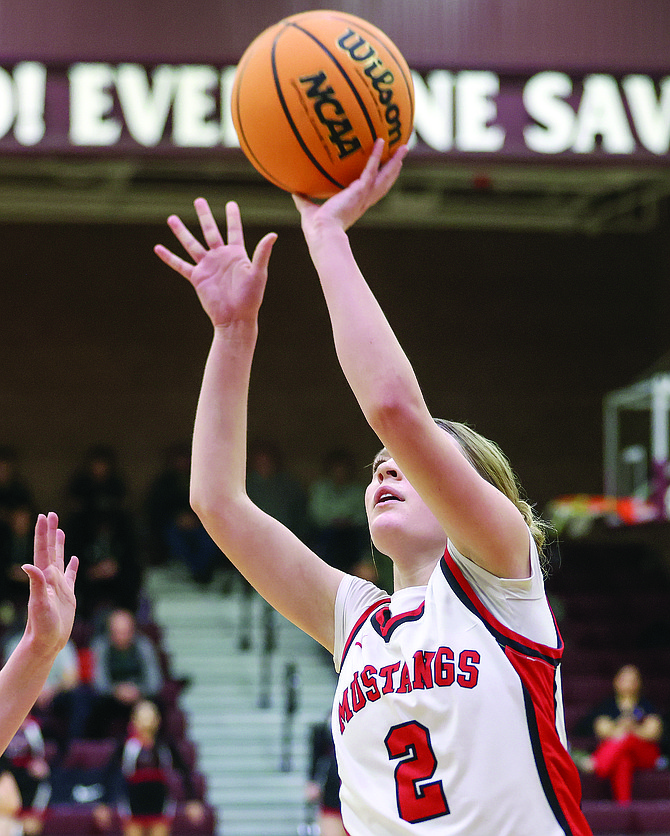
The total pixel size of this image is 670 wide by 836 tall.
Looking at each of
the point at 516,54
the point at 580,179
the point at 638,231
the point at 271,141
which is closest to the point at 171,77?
the point at 516,54

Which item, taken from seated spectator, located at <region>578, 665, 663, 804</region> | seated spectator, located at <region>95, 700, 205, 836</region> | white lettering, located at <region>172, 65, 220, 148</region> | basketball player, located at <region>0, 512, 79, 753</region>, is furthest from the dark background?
basketball player, located at <region>0, 512, 79, 753</region>

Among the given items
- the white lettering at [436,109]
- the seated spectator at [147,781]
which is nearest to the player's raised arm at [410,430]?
the white lettering at [436,109]

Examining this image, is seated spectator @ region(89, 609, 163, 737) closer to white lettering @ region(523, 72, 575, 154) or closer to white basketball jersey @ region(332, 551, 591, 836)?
white lettering @ region(523, 72, 575, 154)

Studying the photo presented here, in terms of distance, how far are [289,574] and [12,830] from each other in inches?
241

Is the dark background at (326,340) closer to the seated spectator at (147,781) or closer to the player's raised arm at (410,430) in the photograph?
the seated spectator at (147,781)

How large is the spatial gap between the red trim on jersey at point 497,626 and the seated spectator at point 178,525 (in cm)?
1050

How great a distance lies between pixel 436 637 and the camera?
6.04 ft

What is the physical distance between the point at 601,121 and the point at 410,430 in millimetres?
6007

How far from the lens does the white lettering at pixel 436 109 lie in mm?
7105

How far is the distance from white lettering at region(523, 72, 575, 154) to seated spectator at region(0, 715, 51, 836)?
16.0ft

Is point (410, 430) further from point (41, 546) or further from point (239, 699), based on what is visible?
point (239, 699)

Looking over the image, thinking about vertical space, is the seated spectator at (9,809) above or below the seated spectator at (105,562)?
below

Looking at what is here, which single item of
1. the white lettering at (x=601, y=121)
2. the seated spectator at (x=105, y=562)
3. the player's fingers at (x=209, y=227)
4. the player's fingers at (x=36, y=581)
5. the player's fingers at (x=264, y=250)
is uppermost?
the white lettering at (x=601, y=121)

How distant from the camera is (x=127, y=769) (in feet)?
26.1
